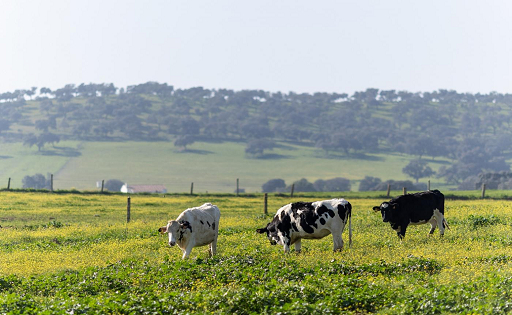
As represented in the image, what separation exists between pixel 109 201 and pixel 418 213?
34760mm

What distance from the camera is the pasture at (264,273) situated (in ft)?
49.0

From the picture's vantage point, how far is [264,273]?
705 inches

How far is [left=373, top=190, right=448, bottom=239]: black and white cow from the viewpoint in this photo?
25.1 meters

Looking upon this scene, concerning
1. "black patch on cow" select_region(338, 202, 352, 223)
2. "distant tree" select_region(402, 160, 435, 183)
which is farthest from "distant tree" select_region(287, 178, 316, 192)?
"black patch on cow" select_region(338, 202, 352, 223)

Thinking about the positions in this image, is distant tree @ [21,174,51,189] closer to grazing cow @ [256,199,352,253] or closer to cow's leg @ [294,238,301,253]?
grazing cow @ [256,199,352,253]

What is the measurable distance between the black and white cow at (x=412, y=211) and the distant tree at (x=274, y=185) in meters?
144

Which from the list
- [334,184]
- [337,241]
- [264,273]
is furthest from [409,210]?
[334,184]

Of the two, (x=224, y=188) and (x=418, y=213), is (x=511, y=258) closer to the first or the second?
(x=418, y=213)

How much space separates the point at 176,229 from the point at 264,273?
4.92 m

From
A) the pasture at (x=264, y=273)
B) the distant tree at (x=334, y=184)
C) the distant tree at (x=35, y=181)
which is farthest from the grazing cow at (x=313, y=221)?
the distant tree at (x=35, y=181)

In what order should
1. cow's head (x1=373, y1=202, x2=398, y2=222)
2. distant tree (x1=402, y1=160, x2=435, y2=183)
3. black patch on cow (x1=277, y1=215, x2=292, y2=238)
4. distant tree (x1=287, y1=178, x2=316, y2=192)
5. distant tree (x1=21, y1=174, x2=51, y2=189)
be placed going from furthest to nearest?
distant tree (x1=402, y1=160, x2=435, y2=183) → distant tree (x1=21, y1=174, x2=51, y2=189) → distant tree (x1=287, y1=178, x2=316, y2=192) → cow's head (x1=373, y1=202, x2=398, y2=222) → black patch on cow (x1=277, y1=215, x2=292, y2=238)

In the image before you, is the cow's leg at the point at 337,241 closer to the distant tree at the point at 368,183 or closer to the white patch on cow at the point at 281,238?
the white patch on cow at the point at 281,238

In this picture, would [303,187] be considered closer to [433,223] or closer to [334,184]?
[334,184]

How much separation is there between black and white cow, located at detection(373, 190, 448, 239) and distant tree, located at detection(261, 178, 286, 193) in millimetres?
143513
